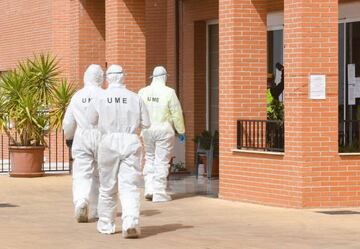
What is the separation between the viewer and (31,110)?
23.0 m

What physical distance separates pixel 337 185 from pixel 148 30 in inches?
389

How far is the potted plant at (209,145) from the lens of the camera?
2191 centimetres

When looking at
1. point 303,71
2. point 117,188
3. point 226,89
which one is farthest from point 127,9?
point 117,188

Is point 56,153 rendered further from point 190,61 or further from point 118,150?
point 118,150

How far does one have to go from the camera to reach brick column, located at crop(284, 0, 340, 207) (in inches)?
627

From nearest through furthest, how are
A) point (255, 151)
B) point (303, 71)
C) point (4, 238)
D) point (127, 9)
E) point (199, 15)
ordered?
point (4, 238), point (303, 71), point (255, 151), point (127, 9), point (199, 15)

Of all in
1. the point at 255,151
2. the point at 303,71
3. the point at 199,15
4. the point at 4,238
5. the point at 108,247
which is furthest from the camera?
the point at 199,15

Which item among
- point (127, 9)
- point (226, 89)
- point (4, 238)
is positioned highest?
point (127, 9)

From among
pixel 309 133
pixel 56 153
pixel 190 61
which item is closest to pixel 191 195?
pixel 309 133

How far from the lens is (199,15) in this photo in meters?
24.0

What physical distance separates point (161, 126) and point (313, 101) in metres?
2.64

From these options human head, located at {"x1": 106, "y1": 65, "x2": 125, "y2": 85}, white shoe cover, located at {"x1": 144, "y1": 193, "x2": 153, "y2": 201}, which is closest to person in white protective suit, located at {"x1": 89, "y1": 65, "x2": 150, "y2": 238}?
human head, located at {"x1": 106, "y1": 65, "x2": 125, "y2": 85}

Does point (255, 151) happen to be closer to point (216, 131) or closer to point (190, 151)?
point (216, 131)

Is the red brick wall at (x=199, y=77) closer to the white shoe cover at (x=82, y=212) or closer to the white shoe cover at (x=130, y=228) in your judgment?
the white shoe cover at (x=82, y=212)
